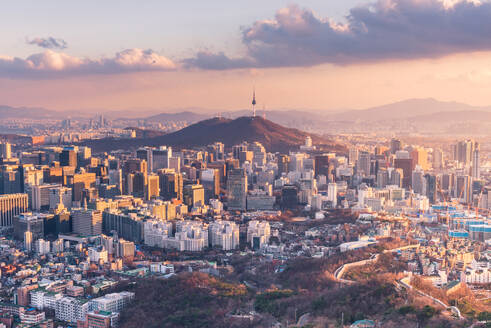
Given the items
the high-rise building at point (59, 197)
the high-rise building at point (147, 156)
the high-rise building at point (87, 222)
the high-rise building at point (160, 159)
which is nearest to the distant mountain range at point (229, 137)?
the high-rise building at point (147, 156)

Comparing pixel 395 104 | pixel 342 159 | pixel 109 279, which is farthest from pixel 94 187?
pixel 395 104

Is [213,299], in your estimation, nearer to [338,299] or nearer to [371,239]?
[338,299]

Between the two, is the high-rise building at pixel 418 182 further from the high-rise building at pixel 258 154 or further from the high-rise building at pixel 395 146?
the high-rise building at pixel 258 154

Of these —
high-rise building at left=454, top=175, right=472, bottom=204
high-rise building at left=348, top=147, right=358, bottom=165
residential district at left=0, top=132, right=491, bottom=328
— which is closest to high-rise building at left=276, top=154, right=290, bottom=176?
residential district at left=0, top=132, right=491, bottom=328

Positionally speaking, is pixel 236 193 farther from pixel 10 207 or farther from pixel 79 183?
pixel 10 207

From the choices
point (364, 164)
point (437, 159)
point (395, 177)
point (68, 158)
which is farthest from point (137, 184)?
point (437, 159)

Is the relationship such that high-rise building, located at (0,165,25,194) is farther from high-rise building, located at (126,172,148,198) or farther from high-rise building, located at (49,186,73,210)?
high-rise building, located at (126,172,148,198)

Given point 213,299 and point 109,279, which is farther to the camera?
point 109,279
